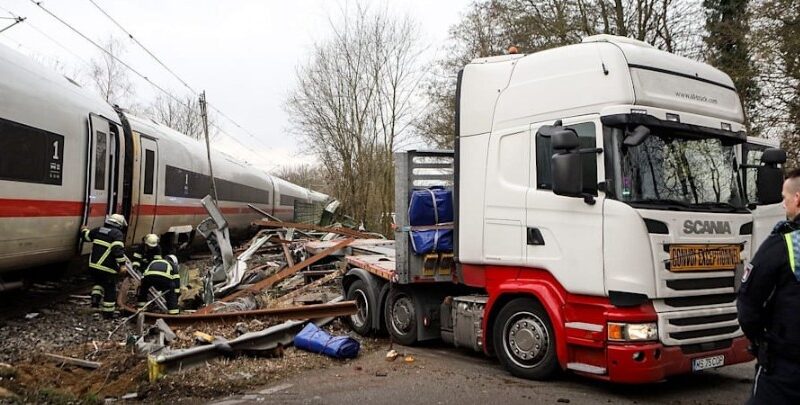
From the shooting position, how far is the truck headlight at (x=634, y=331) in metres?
4.75

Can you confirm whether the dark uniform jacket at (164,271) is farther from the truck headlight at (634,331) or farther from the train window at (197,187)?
the truck headlight at (634,331)

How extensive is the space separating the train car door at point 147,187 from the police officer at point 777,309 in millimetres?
10948

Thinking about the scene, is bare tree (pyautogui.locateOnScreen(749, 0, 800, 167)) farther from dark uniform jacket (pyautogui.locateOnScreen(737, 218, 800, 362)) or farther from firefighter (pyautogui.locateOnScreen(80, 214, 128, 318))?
firefighter (pyautogui.locateOnScreen(80, 214, 128, 318))

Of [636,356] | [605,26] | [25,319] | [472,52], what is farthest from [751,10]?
[25,319]

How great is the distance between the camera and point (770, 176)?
552 centimetres

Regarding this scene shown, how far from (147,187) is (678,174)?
10074mm

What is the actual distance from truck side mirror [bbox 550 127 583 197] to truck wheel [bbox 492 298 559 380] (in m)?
1.26

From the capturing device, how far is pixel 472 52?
24.4m

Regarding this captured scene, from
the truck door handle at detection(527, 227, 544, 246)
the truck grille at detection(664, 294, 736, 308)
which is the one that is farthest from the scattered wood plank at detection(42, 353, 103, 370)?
the truck grille at detection(664, 294, 736, 308)

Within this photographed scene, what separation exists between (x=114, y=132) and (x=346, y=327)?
18.4 feet

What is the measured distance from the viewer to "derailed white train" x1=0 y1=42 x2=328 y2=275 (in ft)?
24.3

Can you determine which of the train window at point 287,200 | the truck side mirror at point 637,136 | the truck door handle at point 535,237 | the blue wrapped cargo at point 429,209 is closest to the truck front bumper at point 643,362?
the truck door handle at point 535,237

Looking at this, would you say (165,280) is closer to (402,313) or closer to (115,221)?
(115,221)

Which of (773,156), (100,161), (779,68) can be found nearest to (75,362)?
(100,161)
